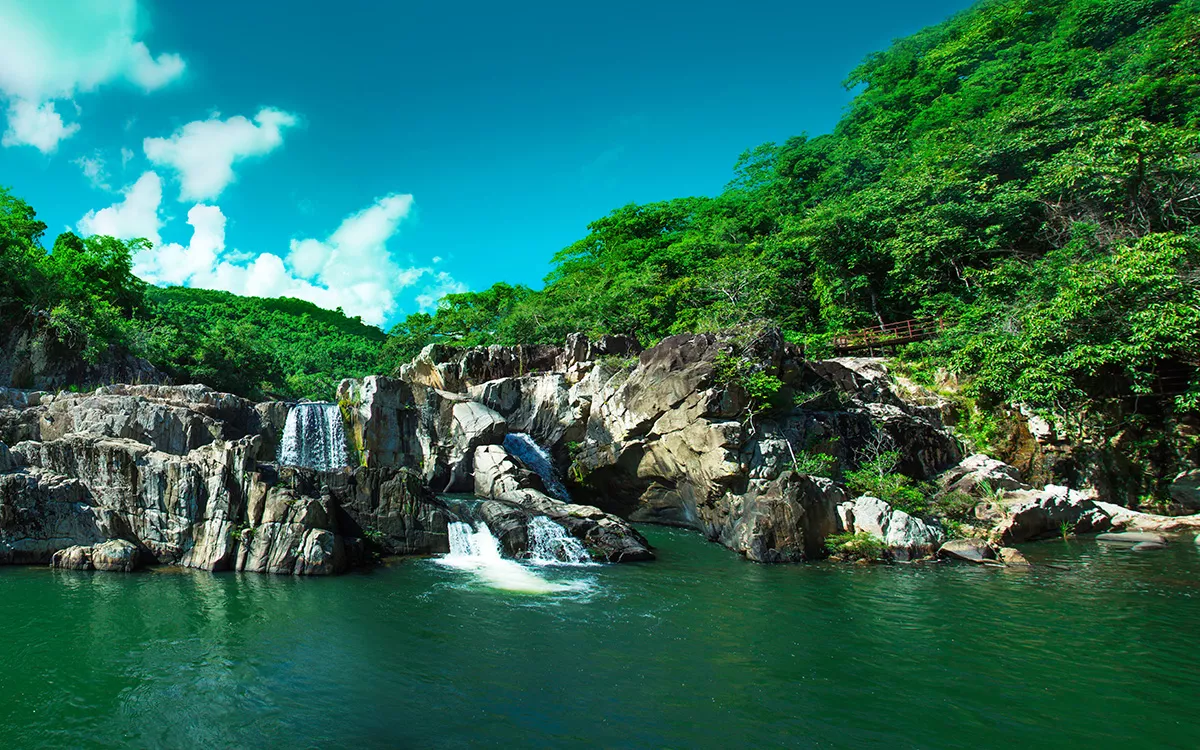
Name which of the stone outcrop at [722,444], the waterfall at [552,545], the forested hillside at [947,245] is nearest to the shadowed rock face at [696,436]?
the stone outcrop at [722,444]

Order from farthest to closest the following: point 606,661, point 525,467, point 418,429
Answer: point 418,429
point 525,467
point 606,661

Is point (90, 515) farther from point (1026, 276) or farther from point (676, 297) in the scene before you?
point (1026, 276)

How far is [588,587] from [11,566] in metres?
13.0

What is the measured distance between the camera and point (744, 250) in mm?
34125

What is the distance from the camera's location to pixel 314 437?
2234 centimetres

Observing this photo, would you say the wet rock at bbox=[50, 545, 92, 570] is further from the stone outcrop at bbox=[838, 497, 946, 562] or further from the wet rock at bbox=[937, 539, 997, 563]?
the wet rock at bbox=[937, 539, 997, 563]

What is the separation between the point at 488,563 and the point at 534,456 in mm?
8749

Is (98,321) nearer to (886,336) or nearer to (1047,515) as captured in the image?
(886,336)

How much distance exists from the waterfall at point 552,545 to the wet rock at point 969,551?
8.98 m

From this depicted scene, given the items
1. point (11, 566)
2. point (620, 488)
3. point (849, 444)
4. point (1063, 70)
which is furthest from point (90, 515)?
point (1063, 70)

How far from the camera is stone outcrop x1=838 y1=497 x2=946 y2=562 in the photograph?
15133mm

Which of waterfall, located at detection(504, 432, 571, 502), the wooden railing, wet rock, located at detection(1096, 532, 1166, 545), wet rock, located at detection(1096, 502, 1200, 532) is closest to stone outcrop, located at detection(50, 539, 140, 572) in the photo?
waterfall, located at detection(504, 432, 571, 502)

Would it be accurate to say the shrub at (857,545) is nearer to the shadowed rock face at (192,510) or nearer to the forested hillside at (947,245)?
the forested hillside at (947,245)

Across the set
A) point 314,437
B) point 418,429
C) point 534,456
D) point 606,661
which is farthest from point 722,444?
point 314,437
